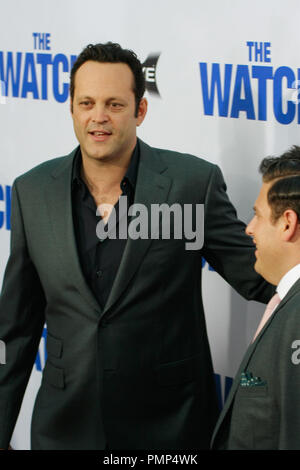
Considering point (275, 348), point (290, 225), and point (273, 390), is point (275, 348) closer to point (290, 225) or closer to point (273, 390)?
point (273, 390)

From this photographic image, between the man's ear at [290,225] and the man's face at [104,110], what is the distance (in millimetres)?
596

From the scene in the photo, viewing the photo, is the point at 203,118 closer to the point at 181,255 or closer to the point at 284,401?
the point at 181,255

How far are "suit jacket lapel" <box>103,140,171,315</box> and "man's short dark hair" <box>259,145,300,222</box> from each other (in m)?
0.39

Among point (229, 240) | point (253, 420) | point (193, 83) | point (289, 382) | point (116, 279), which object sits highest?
point (193, 83)

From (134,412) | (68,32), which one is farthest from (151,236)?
(68,32)

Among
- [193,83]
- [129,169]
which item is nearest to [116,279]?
[129,169]

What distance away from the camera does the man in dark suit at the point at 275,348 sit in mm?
1603

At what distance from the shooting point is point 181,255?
214 centimetres

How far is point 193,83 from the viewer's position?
99.5 inches

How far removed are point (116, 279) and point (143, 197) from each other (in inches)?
9.7

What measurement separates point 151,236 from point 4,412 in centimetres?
71
